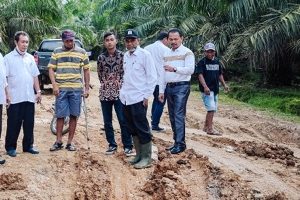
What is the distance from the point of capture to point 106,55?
6988 millimetres

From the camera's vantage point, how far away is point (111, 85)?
6891 millimetres

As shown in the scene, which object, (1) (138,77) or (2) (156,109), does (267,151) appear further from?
(1) (138,77)

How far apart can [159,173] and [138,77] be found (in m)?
1.26

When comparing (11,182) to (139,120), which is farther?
(139,120)

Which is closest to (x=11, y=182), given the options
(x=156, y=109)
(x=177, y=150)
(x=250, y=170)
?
(x=177, y=150)

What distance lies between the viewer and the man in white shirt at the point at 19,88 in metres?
6.69

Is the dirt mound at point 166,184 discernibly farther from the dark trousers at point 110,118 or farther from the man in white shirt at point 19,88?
the man in white shirt at point 19,88

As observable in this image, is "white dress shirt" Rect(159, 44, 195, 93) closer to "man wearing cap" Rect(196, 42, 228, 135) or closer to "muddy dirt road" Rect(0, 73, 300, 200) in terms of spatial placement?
"muddy dirt road" Rect(0, 73, 300, 200)

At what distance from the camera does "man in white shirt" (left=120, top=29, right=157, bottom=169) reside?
639 centimetres

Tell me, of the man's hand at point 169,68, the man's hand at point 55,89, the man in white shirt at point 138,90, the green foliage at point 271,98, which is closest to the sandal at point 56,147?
the man's hand at point 55,89

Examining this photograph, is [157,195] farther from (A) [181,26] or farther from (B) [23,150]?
(A) [181,26]

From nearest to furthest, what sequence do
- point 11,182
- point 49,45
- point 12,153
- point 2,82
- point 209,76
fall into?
point 11,182
point 2,82
point 12,153
point 209,76
point 49,45

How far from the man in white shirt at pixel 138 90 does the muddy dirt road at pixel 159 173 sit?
13.3 inches

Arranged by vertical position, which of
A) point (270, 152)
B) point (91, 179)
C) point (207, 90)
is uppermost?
point (207, 90)
